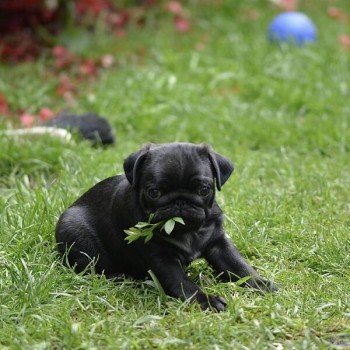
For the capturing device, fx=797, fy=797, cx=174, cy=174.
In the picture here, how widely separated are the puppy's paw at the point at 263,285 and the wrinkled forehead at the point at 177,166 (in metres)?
0.63

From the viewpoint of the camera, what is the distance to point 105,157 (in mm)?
6555

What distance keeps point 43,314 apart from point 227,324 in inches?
35.8

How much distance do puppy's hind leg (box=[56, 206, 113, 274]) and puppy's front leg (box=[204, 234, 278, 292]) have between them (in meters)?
0.63

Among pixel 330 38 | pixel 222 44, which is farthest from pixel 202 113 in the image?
pixel 330 38

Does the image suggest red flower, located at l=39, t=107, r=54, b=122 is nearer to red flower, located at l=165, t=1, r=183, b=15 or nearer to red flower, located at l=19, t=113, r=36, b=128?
red flower, located at l=19, t=113, r=36, b=128

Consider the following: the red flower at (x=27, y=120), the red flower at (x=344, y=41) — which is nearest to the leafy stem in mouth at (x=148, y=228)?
the red flower at (x=27, y=120)

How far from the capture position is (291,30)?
384 inches

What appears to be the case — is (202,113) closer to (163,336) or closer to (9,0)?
(9,0)

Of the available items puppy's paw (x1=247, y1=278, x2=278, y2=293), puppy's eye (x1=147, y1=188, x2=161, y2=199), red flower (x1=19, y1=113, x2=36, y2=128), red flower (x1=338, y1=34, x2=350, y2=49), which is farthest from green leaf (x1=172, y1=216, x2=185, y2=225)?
red flower (x1=338, y1=34, x2=350, y2=49)

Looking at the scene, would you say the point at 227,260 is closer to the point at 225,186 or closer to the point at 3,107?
the point at 225,186

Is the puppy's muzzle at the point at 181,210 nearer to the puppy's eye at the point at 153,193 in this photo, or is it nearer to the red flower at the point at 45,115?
the puppy's eye at the point at 153,193

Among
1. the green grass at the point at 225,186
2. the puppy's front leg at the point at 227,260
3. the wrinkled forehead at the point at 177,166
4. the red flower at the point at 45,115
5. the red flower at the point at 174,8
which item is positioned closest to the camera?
the green grass at the point at 225,186

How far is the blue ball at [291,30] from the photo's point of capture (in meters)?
9.70

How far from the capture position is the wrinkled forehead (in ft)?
13.6
